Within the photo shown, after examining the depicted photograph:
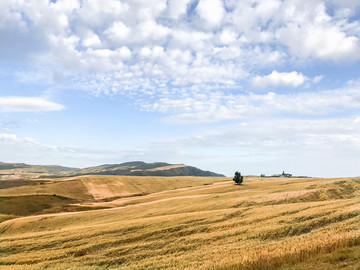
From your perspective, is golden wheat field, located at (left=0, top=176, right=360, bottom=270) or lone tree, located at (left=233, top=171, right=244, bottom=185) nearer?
golden wheat field, located at (left=0, top=176, right=360, bottom=270)

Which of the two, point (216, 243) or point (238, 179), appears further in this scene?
point (238, 179)

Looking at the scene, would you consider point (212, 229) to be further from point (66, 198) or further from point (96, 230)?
point (66, 198)

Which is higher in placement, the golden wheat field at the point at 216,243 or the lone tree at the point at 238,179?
the lone tree at the point at 238,179

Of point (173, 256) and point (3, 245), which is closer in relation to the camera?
point (173, 256)

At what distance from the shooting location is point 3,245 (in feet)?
114

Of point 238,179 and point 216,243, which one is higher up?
point 238,179

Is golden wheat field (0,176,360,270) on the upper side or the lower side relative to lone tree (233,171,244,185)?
lower

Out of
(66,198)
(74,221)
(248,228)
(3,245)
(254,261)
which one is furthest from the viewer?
(66,198)

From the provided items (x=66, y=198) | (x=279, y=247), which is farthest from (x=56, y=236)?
(x=66, y=198)

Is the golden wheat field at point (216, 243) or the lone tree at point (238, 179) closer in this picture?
the golden wheat field at point (216, 243)

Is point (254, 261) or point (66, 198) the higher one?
point (254, 261)

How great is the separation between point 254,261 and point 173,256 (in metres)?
8.41

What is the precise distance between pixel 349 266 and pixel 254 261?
4.84 meters

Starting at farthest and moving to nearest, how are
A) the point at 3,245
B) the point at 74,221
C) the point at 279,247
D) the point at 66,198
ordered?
the point at 66,198 → the point at 74,221 → the point at 3,245 → the point at 279,247
